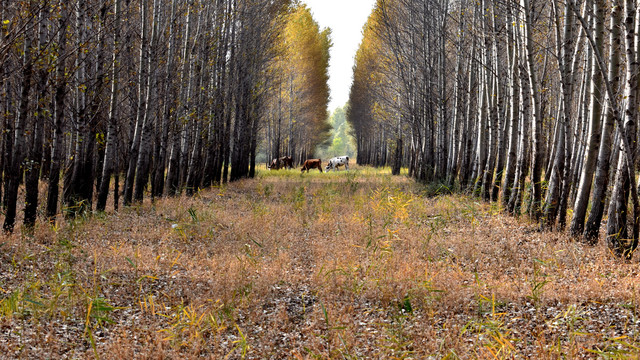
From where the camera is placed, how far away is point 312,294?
5117 mm

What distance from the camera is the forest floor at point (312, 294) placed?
375 centimetres

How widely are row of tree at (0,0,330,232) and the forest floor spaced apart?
1694 millimetres

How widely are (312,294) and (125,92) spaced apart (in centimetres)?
904

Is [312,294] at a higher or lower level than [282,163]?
lower

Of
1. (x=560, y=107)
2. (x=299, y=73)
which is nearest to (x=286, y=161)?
(x=299, y=73)

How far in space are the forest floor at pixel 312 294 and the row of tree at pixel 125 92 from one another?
1694 millimetres

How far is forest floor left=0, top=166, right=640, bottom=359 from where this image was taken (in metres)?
3.75

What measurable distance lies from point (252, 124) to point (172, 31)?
34.7 ft

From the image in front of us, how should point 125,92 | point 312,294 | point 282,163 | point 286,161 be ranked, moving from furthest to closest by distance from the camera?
point 282,163, point 286,161, point 125,92, point 312,294

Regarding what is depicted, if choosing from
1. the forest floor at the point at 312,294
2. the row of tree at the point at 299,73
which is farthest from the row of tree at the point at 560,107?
the row of tree at the point at 299,73

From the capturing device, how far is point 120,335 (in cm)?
388

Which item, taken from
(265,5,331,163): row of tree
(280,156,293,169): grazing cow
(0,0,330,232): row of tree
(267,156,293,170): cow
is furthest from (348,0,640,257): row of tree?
(280,156,293,169): grazing cow

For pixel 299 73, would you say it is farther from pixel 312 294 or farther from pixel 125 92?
pixel 312 294

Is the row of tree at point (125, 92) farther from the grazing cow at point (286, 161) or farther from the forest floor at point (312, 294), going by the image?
the grazing cow at point (286, 161)
